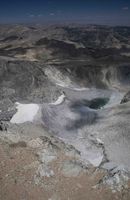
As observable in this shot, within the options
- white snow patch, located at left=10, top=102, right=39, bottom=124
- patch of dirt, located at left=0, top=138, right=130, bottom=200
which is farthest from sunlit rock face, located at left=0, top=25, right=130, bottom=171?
patch of dirt, located at left=0, top=138, right=130, bottom=200

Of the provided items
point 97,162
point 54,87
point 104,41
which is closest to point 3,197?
point 97,162

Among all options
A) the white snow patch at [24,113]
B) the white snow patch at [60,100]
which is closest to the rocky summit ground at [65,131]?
the white snow patch at [60,100]

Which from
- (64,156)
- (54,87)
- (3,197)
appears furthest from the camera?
(54,87)

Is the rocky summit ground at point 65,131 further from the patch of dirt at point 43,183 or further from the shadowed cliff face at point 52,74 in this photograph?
the shadowed cliff face at point 52,74

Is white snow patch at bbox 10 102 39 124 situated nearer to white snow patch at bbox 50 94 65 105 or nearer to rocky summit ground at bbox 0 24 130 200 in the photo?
rocky summit ground at bbox 0 24 130 200

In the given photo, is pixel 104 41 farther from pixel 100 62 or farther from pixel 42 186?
pixel 42 186

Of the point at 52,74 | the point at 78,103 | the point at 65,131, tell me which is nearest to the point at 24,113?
the point at 65,131

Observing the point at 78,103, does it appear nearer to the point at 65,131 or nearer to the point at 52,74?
the point at 65,131
